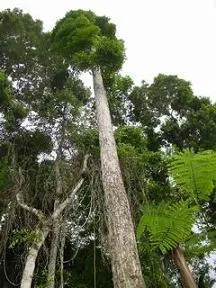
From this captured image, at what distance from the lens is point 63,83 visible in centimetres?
1452

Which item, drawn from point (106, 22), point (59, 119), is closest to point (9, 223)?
point (59, 119)

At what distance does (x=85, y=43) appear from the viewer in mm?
10984

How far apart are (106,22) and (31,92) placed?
364 cm

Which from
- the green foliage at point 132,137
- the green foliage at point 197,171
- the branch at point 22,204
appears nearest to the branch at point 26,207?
the branch at point 22,204

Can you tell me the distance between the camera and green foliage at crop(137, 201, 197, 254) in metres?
2.77

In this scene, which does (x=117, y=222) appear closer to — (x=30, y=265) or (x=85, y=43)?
(x=30, y=265)

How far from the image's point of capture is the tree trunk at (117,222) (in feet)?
19.4

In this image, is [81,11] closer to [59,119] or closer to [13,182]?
[59,119]

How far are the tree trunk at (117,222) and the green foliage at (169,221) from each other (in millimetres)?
3105

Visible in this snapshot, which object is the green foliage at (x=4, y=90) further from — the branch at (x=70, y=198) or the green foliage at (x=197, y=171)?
the green foliage at (x=197, y=171)

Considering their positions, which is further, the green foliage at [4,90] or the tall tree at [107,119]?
the green foliage at [4,90]

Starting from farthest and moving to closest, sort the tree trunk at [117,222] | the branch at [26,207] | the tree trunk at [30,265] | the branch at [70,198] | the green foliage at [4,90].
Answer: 1. the green foliage at [4,90]
2. the branch at [70,198]
3. the branch at [26,207]
4. the tree trunk at [30,265]
5. the tree trunk at [117,222]

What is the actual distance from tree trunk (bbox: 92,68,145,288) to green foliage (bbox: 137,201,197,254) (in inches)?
122

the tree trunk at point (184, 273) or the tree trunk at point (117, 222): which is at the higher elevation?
the tree trunk at point (117, 222)
